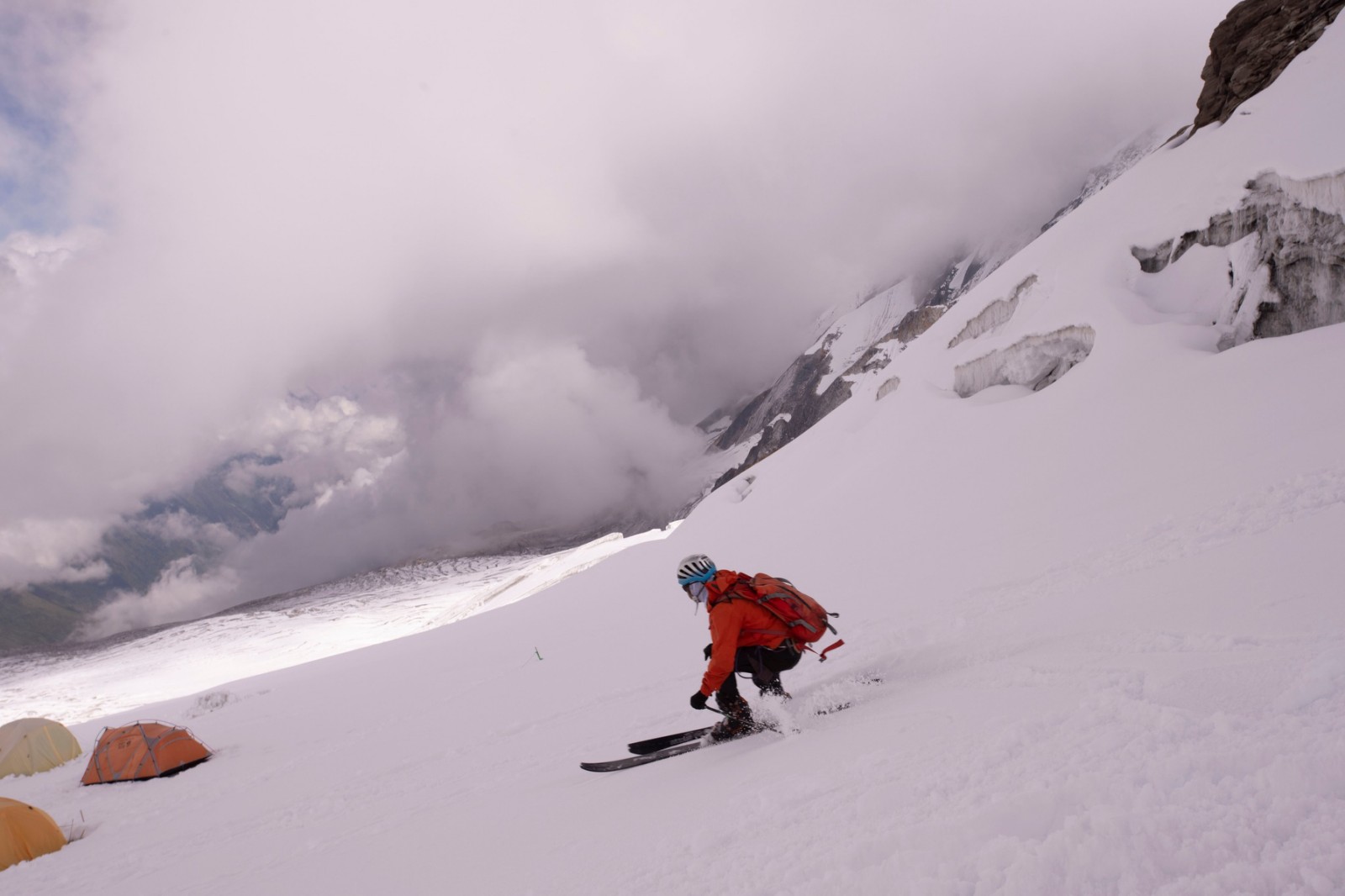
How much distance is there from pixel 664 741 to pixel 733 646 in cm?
179

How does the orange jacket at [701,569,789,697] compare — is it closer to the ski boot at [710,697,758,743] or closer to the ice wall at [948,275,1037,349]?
the ski boot at [710,697,758,743]

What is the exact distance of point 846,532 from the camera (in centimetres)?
1662

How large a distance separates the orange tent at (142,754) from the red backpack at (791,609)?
14228mm

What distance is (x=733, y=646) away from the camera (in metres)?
5.37

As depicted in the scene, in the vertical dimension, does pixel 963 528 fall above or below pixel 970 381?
below

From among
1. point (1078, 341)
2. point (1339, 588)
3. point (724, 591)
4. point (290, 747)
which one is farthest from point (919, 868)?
point (1078, 341)

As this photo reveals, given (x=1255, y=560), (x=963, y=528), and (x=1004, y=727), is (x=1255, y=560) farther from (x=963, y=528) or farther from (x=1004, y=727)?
(x=963, y=528)

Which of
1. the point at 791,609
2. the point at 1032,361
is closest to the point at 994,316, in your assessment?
the point at 1032,361

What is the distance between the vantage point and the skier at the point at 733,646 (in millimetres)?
5383

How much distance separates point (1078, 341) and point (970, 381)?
446 cm

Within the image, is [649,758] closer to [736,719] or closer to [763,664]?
[736,719]

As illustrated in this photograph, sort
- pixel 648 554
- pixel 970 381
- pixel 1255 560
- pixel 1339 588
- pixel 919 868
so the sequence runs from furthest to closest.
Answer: pixel 648 554 → pixel 970 381 → pixel 1255 560 → pixel 1339 588 → pixel 919 868

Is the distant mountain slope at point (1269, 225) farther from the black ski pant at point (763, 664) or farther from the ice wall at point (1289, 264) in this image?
the black ski pant at point (763, 664)

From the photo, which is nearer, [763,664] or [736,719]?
[763,664]
